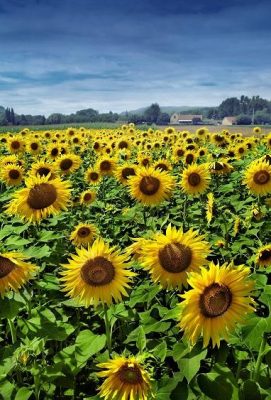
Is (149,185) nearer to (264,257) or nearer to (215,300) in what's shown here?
(264,257)

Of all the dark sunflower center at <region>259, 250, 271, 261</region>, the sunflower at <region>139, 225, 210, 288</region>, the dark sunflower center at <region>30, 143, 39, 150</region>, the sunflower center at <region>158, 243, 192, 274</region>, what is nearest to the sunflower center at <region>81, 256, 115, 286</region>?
the sunflower at <region>139, 225, 210, 288</region>

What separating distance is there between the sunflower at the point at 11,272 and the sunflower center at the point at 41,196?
1.67m

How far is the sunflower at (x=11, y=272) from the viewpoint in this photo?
152 inches

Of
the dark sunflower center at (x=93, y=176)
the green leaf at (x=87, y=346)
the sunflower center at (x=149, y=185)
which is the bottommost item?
the green leaf at (x=87, y=346)

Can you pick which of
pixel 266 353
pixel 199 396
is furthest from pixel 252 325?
pixel 199 396

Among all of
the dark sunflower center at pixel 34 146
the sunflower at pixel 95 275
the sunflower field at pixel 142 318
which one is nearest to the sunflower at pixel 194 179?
the sunflower field at pixel 142 318

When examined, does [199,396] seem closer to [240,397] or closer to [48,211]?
[240,397]

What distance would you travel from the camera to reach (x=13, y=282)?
3.88m

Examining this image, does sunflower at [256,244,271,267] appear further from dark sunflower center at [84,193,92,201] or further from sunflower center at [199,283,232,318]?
dark sunflower center at [84,193,92,201]

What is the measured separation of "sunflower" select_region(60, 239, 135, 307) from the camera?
3.74 meters

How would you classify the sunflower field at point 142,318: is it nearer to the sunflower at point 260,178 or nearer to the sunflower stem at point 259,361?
the sunflower stem at point 259,361

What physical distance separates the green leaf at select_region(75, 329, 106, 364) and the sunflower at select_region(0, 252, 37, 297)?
0.70 metres

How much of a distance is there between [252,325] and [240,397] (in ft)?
1.57

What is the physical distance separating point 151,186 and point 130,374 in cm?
375
